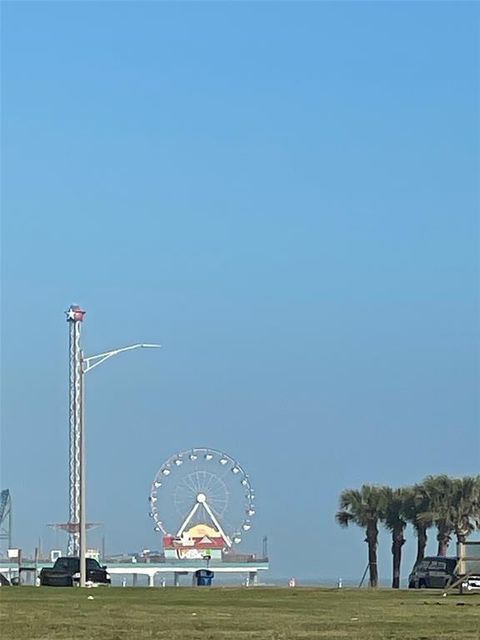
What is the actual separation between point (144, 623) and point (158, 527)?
81507 millimetres

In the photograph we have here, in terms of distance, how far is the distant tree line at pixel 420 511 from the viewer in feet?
250

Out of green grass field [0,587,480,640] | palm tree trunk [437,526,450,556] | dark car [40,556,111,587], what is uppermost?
palm tree trunk [437,526,450,556]

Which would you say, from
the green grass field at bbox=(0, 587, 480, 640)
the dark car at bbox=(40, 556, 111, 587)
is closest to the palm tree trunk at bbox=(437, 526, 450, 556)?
the dark car at bbox=(40, 556, 111, 587)

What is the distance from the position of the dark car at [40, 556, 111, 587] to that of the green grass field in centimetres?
1691

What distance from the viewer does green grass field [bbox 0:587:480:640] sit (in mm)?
21705

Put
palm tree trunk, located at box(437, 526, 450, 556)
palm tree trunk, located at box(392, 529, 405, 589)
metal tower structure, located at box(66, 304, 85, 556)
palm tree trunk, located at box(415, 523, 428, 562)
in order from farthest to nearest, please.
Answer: metal tower structure, located at box(66, 304, 85, 556)
palm tree trunk, located at box(415, 523, 428, 562)
palm tree trunk, located at box(437, 526, 450, 556)
palm tree trunk, located at box(392, 529, 405, 589)

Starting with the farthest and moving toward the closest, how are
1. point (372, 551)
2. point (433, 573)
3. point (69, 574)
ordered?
point (372, 551) → point (69, 574) → point (433, 573)

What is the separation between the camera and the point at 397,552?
76.6 metres

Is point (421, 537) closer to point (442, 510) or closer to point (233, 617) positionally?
point (442, 510)

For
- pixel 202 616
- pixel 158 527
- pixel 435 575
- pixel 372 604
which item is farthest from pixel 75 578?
pixel 158 527

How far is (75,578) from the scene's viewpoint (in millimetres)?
54469

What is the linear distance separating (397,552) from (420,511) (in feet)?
7.40

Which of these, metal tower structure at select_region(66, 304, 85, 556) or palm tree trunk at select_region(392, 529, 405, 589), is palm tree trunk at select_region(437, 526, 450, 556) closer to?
palm tree trunk at select_region(392, 529, 405, 589)

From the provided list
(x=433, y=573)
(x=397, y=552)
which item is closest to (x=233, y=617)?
(x=433, y=573)
